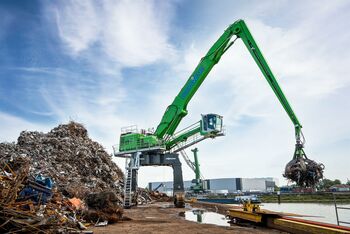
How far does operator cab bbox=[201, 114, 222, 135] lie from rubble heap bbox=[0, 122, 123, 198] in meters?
8.61

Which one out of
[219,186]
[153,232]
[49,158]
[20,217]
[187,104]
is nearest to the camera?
[20,217]

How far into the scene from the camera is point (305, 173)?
40.1ft

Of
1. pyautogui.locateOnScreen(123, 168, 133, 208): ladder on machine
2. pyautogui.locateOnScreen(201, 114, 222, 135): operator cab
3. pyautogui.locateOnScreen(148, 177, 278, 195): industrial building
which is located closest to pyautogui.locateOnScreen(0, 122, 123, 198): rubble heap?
pyautogui.locateOnScreen(123, 168, 133, 208): ladder on machine

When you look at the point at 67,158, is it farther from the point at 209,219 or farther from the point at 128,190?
the point at 209,219

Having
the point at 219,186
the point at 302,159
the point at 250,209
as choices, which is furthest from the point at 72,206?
the point at 219,186

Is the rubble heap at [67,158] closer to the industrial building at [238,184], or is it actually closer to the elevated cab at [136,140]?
the elevated cab at [136,140]

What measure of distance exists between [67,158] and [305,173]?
603 inches

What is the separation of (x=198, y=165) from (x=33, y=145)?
1165 inches

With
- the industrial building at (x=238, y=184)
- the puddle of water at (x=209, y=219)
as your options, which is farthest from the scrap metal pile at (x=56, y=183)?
the industrial building at (x=238, y=184)

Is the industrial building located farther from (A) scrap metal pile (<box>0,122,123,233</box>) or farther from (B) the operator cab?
(B) the operator cab

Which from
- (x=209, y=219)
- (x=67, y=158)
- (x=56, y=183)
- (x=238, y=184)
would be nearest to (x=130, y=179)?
(x=67, y=158)

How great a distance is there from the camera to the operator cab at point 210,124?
21438 mm

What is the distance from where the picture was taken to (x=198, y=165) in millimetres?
44688

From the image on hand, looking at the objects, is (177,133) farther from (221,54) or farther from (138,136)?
(221,54)
